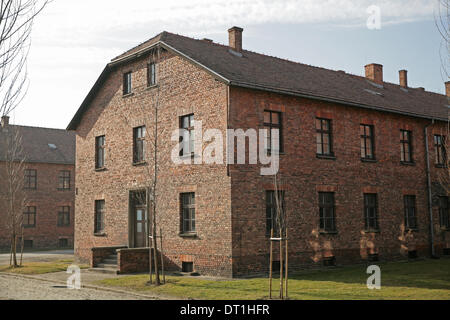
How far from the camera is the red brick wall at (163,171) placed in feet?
56.4

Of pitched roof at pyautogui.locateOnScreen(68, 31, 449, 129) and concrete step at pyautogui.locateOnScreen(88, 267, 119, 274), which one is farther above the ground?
pitched roof at pyautogui.locateOnScreen(68, 31, 449, 129)

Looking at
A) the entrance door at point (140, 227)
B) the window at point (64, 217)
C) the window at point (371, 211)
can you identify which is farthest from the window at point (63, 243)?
the window at point (371, 211)

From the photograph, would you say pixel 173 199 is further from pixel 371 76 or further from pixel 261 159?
pixel 371 76

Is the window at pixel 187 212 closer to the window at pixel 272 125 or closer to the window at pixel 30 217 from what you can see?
Result: the window at pixel 272 125

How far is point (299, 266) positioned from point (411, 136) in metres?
9.38

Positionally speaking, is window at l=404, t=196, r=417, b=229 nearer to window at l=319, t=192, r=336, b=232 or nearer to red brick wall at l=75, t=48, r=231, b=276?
window at l=319, t=192, r=336, b=232

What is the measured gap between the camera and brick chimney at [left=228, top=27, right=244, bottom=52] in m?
22.4

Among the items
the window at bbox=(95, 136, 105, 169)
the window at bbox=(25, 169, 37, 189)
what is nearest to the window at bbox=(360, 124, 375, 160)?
the window at bbox=(95, 136, 105, 169)

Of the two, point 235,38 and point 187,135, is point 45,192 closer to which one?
point 235,38

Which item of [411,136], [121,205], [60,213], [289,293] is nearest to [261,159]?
[289,293]

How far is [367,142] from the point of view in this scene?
21609 mm

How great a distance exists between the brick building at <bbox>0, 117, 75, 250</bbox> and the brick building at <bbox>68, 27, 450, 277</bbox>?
16.3 metres

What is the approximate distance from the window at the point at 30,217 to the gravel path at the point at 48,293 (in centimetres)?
2325

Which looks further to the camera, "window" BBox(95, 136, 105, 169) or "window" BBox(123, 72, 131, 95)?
"window" BBox(95, 136, 105, 169)
